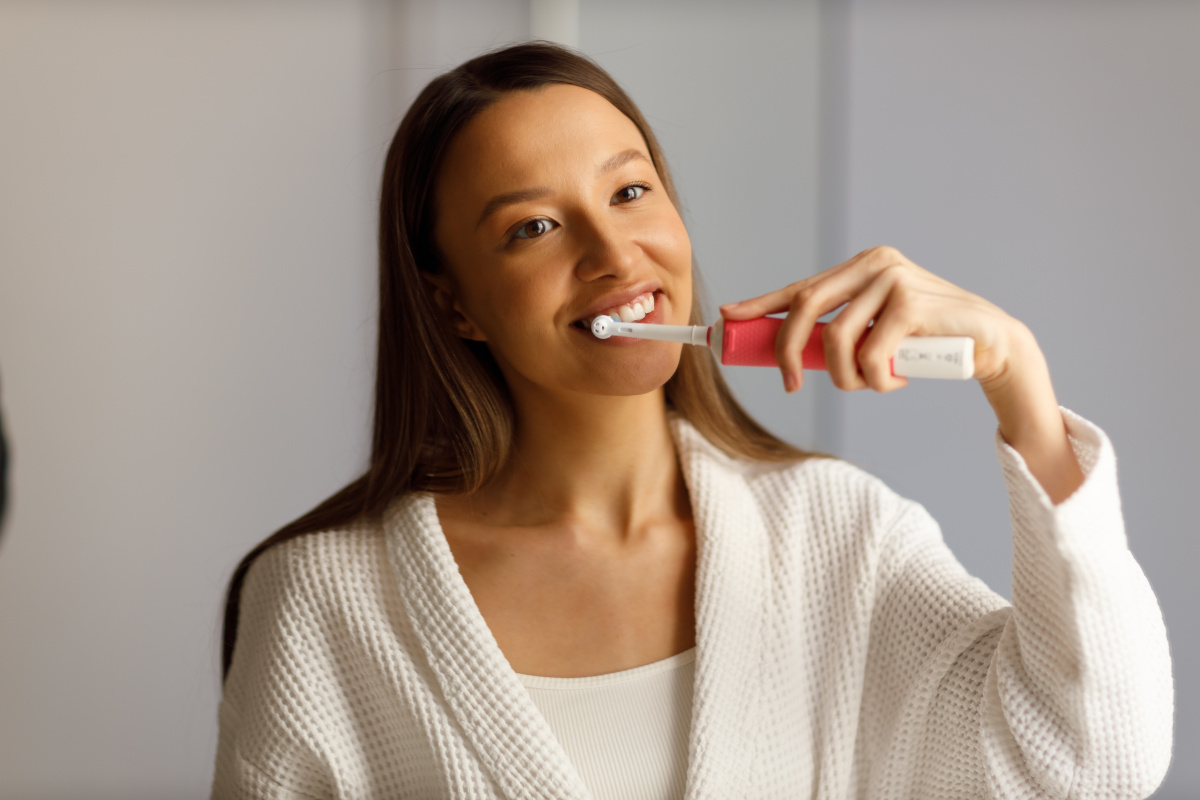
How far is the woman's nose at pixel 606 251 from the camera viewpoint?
938 mm

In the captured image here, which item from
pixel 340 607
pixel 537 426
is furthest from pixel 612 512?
pixel 340 607

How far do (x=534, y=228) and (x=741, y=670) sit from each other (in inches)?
19.0

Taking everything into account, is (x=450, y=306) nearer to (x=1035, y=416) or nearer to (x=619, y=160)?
(x=619, y=160)

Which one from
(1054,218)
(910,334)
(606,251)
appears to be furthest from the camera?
(1054,218)

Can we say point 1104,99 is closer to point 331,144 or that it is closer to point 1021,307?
point 1021,307

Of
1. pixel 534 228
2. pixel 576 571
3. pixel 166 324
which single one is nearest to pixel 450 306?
pixel 534 228

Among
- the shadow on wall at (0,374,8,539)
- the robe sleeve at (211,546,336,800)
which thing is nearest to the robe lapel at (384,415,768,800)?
the robe sleeve at (211,546,336,800)

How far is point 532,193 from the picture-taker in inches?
38.3

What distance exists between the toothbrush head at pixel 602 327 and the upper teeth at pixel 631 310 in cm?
3

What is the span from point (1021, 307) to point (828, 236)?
0.37m

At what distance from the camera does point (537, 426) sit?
112cm

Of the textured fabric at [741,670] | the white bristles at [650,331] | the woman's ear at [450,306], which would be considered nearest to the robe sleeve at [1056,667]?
the textured fabric at [741,670]

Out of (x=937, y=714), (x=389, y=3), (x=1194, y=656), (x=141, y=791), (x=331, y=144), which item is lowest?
(x=141, y=791)

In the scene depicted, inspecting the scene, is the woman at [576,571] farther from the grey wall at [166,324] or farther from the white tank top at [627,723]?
the grey wall at [166,324]
